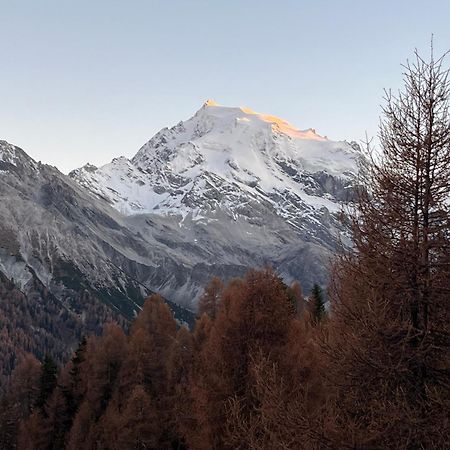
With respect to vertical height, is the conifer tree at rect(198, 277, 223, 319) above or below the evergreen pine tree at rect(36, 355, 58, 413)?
above

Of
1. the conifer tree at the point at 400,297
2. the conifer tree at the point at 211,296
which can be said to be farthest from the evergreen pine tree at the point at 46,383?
the conifer tree at the point at 400,297

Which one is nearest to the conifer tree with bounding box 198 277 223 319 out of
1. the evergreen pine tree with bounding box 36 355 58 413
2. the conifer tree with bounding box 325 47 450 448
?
the evergreen pine tree with bounding box 36 355 58 413

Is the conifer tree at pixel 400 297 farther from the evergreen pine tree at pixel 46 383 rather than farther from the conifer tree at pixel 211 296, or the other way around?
the evergreen pine tree at pixel 46 383

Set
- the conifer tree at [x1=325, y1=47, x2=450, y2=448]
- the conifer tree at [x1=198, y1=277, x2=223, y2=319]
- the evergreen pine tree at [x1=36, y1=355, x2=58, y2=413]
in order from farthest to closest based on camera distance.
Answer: the conifer tree at [x1=198, y1=277, x2=223, y2=319] < the evergreen pine tree at [x1=36, y1=355, x2=58, y2=413] < the conifer tree at [x1=325, y1=47, x2=450, y2=448]

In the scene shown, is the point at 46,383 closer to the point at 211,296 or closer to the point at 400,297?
the point at 211,296

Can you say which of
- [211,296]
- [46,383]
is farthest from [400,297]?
[46,383]

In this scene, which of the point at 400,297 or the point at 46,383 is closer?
the point at 400,297

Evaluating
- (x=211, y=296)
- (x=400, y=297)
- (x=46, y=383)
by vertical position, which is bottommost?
(x=46, y=383)

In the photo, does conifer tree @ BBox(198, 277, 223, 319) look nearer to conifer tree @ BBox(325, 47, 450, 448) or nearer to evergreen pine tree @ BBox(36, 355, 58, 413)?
evergreen pine tree @ BBox(36, 355, 58, 413)

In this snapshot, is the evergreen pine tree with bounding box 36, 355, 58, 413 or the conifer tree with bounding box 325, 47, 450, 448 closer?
the conifer tree with bounding box 325, 47, 450, 448

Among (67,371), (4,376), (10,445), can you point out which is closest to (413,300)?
(67,371)

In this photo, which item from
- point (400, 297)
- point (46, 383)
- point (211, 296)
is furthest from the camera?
point (211, 296)

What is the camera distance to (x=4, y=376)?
17000cm

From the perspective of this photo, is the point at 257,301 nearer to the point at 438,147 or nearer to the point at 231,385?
the point at 231,385
